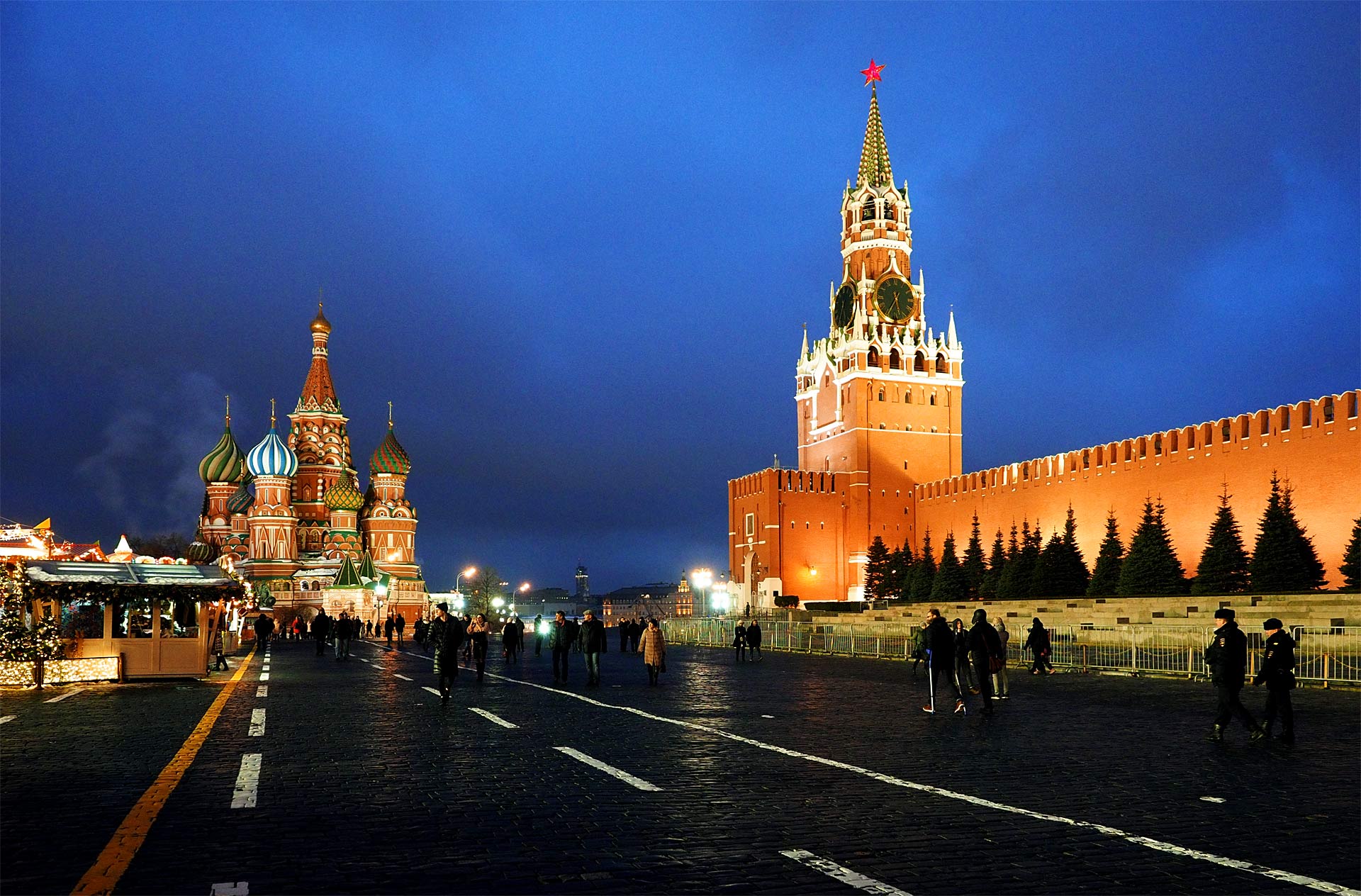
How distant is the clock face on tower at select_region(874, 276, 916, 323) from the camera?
248 feet

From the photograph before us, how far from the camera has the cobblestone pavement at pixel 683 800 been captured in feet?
16.2

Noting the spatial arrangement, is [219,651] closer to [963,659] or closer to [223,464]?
[963,659]

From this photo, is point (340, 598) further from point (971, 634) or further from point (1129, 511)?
point (971, 634)

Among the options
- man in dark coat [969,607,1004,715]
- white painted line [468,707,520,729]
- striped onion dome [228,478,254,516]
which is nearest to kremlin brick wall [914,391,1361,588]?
man in dark coat [969,607,1004,715]

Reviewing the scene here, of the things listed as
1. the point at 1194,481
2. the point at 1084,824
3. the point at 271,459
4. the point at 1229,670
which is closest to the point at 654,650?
the point at 1229,670

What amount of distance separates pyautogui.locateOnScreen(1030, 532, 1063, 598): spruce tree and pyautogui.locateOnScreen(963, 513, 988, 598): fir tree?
18.6ft

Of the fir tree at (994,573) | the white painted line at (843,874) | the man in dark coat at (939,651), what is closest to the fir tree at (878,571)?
the fir tree at (994,573)

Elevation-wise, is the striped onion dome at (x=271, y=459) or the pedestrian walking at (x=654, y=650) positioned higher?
the striped onion dome at (x=271, y=459)

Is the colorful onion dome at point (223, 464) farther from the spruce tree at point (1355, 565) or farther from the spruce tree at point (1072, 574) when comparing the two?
the spruce tree at point (1355, 565)

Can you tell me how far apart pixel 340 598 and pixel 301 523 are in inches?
535

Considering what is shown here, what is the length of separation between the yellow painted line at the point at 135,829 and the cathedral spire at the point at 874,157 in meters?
74.1

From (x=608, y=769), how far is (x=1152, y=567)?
110ft

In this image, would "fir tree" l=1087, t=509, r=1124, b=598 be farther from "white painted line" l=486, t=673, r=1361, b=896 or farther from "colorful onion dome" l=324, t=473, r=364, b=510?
"colorful onion dome" l=324, t=473, r=364, b=510

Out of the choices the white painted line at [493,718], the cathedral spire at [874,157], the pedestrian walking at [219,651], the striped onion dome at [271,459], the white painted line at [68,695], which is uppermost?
the cathedral spire at [874,157]
